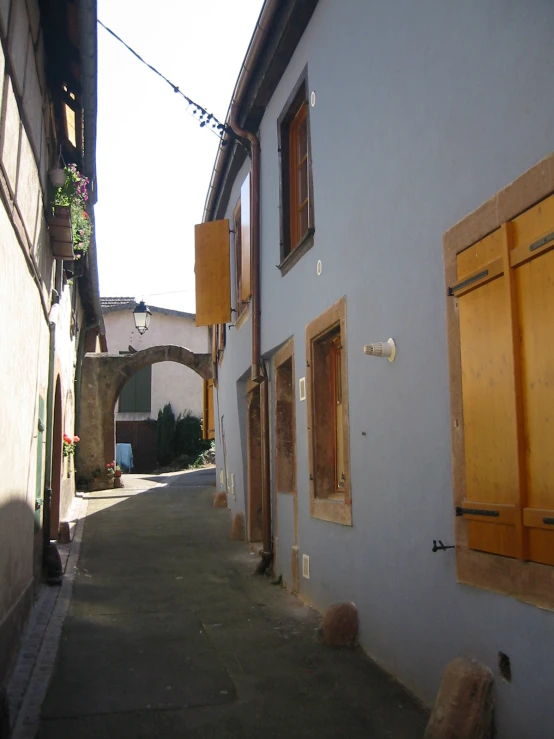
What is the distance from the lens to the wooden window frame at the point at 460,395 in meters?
3.20

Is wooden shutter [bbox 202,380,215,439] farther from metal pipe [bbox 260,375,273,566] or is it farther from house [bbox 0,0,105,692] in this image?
metal pipe [bbox 260,375,273,566]

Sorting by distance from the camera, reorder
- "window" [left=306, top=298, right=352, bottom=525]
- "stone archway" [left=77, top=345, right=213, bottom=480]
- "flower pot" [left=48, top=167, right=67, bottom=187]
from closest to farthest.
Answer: "window" [left=306, top=298, right=352, bottom=525] → "flower pot" [left=48, top=167, right=67, bottom=187] → "stone archway" [left=77, top=345, right=213, bottom=480]

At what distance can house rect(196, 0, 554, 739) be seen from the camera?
3.32 meters

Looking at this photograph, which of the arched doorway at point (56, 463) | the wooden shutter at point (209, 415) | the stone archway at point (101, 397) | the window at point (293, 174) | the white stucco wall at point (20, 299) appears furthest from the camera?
the stone archway at point (101, 397)

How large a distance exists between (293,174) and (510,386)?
16.9 ft

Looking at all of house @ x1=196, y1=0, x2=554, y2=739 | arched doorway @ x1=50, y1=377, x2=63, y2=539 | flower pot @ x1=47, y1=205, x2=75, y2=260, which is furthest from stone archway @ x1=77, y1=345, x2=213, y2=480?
flower pot @ x1=47, y1=205, x2=75, y2=260

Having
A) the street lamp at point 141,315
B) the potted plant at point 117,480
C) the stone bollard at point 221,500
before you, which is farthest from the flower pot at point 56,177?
the street lamp at point 141,315

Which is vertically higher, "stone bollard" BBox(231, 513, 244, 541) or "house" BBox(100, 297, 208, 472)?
"house" BBox(100, 297, 208, 472)

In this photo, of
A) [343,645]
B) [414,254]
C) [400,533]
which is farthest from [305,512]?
[414,254]

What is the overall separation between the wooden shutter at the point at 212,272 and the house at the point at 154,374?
19.5 m

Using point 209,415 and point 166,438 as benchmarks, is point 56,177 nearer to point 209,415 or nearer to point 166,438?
point 209,415

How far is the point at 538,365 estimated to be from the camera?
324 cm

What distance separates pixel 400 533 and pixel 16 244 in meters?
3.13

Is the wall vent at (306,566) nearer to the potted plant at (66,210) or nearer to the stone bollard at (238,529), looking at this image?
the potted plant at (66,210)
